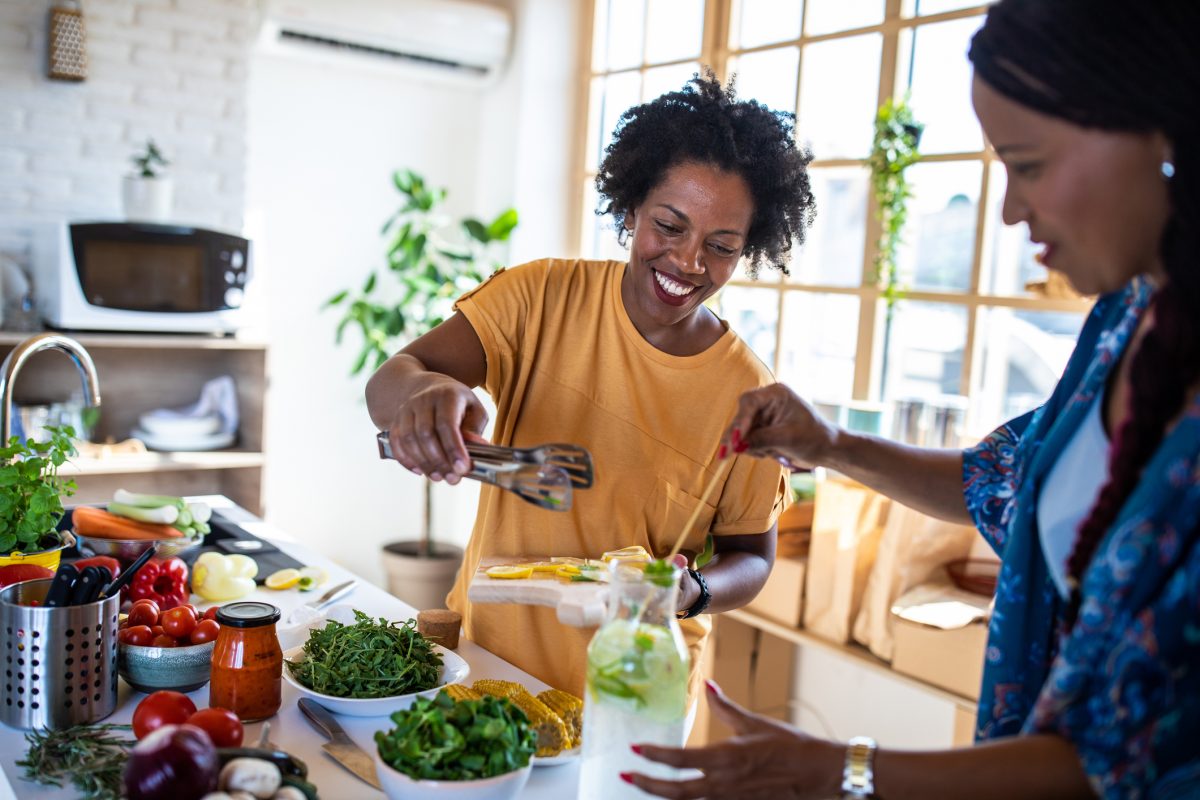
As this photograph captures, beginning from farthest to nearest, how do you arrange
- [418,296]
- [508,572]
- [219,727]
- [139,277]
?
1. [418,296]
2. [139,277]
3. [508,572]
4. [219,727]

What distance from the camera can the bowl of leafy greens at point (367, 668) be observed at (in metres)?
1.42

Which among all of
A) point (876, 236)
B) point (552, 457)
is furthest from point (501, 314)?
point (876, 236)

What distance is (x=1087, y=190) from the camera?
0.95m

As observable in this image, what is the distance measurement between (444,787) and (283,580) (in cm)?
100

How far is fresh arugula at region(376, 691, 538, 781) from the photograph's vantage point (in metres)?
1.12

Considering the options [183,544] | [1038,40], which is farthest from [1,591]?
[1038,40]

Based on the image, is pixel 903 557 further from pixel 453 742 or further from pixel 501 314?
pixel 453 742

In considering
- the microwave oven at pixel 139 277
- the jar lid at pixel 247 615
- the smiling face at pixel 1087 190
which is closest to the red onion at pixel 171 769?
the jar lid at pixel 247 615

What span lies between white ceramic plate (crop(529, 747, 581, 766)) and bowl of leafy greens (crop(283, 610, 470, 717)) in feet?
0.67

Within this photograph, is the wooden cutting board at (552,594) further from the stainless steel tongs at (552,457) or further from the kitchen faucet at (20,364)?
the kitchen faucet at (20,364)

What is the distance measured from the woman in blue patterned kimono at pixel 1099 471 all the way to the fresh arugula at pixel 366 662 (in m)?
0.51

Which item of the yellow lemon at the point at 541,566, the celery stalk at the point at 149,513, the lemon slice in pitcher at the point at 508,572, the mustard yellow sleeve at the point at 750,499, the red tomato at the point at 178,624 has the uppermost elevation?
the mustard yellow sleeve at the point at 750,499

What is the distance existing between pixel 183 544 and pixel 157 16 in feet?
8.00

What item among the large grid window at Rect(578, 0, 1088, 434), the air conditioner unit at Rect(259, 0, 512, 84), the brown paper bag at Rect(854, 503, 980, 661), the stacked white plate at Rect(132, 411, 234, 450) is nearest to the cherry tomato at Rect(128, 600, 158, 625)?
the large grid window at Rect(578, 0, 1088, 434)
